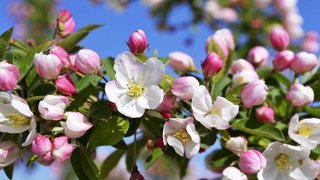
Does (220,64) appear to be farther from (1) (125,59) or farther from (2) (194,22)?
(2) (194,22)

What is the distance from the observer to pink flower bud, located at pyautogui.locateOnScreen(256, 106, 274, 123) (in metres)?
1.32

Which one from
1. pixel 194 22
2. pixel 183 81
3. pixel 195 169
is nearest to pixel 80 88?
pixel 183 81

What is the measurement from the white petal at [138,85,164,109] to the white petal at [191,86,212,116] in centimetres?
7

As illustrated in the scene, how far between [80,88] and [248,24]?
287 cm

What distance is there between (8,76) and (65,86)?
118 millimetres

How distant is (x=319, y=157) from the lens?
1303 mm

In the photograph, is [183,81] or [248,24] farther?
[248,24]

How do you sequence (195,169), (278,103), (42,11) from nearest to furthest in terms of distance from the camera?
(278,103) → (195,169) → (42,11)

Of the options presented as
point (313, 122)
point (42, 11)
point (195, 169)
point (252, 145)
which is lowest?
point (195, 169)

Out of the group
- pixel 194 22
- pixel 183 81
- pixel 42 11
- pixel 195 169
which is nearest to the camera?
pixel 183 81

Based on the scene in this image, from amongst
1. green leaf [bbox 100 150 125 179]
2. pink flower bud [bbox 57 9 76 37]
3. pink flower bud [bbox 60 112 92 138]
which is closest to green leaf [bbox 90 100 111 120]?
pink flower bud [bbox 60 112 92 138]

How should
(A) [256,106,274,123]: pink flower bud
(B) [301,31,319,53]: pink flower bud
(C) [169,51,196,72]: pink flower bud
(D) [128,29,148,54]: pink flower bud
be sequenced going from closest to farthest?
(D) [128,29,148,54]: pink flower bud → (A) [256,106,274,123]: pink flower bud → (C) [169,51,196,72]: pink flower bud → (B) [301,31,319,53]: pink flower bud

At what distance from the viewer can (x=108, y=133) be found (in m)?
1.17

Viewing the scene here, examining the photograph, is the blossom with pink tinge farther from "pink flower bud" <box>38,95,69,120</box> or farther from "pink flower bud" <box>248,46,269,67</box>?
"pink flower bud" <box>248,46,269,67</box>
